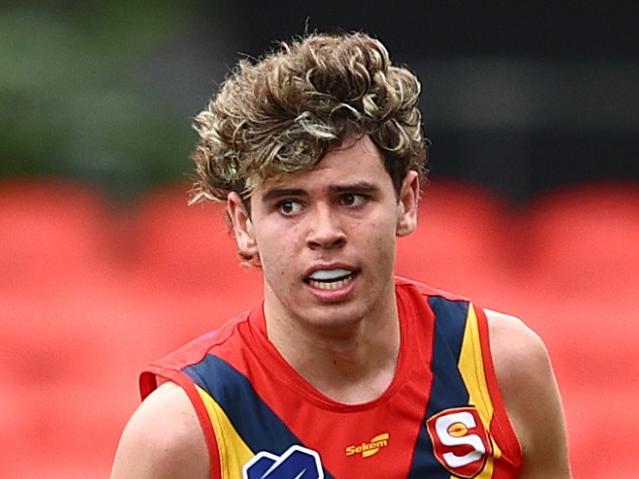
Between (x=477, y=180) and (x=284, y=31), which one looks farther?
(x=284, y=31)

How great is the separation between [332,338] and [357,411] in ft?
0.56

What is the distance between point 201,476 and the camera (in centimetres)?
403

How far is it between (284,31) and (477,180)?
1.78m

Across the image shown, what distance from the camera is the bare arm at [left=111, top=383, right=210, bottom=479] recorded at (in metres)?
3.99

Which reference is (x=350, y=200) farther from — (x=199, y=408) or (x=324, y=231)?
(x=199, y=408)

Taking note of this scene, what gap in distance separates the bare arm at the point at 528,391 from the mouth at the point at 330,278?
1.50ft

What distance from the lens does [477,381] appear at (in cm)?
429

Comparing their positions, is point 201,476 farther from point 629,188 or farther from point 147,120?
point 147,120

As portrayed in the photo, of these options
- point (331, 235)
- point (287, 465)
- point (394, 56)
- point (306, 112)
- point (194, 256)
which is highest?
point (394, 56)

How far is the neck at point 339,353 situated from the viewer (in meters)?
4.23

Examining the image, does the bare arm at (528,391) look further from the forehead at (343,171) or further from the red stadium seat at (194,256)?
the red stadium seat at (194,256)

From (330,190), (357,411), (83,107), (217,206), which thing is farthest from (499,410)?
(83,107)

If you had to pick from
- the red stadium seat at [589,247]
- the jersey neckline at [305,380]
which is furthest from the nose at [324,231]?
the red stadium seat at [589,247]

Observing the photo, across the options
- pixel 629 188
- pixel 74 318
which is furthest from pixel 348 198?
pixel 629 188
